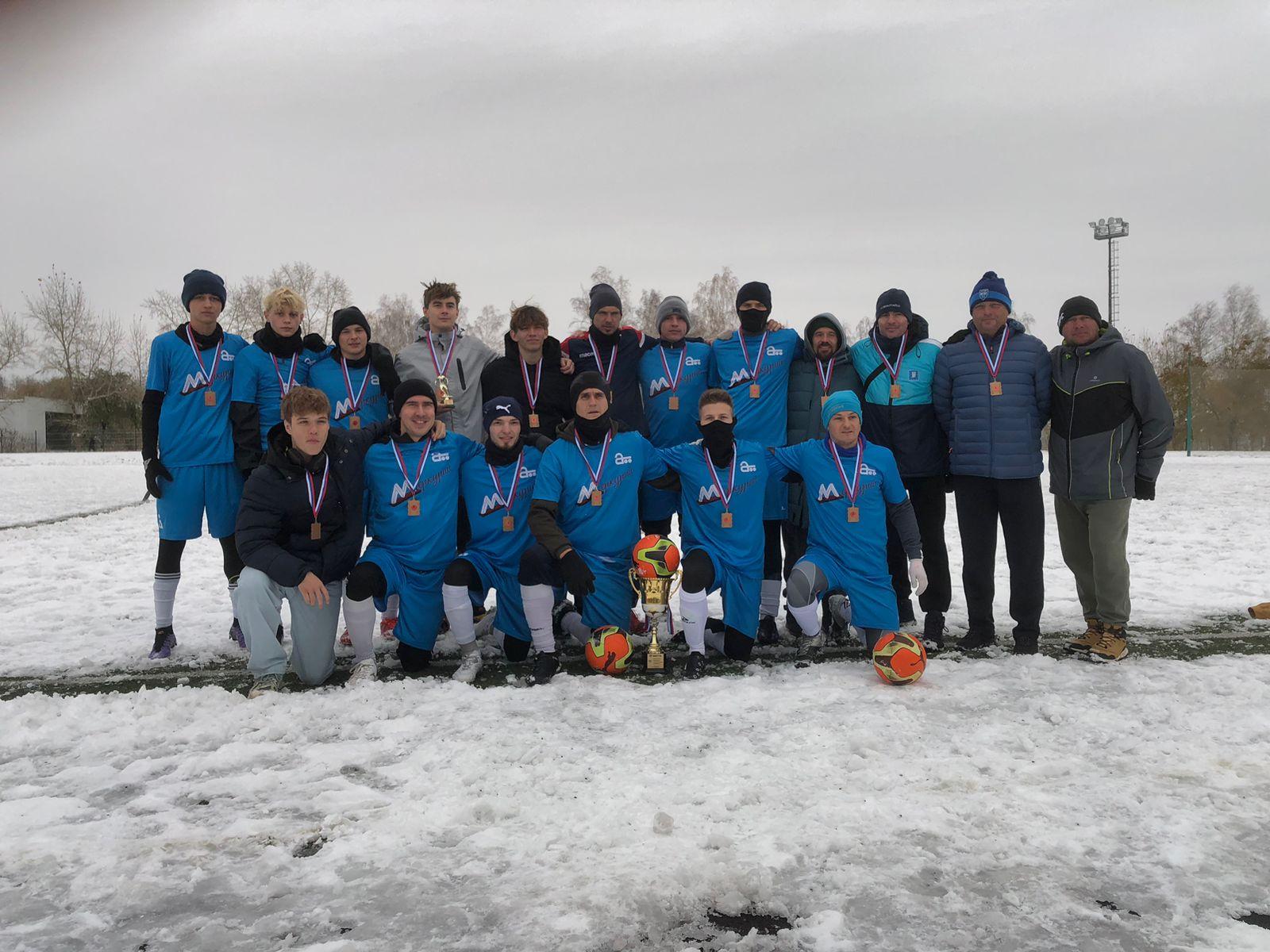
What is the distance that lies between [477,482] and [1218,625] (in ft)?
16.5

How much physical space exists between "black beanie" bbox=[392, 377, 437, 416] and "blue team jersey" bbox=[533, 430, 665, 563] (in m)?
0.79

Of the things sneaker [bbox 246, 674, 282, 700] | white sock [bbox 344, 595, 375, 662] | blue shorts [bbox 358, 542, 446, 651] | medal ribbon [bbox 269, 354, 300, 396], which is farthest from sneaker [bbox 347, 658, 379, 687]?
medal ribbon [bbox 269, 354, 300, 396]

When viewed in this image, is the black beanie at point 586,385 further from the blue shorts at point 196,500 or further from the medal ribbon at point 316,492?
the blue shorts at point 196,500

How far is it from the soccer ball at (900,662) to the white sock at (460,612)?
2273 millimetres

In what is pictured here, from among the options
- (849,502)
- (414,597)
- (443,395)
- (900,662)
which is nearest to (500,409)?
(443,395)

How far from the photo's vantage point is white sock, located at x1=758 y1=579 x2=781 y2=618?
5.27 metres

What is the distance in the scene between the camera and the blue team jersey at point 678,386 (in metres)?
5.58

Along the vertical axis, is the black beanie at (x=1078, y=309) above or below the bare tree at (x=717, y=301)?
below

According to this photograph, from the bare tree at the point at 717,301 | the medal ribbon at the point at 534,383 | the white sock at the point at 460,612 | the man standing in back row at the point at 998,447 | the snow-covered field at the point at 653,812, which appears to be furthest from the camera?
the bare tree at the point at 717,301

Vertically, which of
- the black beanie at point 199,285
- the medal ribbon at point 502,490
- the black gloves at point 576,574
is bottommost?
the black gloves at point 576,574

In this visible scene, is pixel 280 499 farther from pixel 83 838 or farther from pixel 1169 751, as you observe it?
pixel 1169 751

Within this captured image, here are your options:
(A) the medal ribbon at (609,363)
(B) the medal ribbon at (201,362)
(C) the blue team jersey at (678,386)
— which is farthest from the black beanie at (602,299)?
(B) the medal ribbon at (201,362)

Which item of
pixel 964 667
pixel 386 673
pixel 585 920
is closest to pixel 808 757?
pixel 585 920

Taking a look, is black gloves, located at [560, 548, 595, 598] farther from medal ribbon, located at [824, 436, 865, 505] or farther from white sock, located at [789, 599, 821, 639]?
medal ribbon, located at [824, 436, 865, 505]
